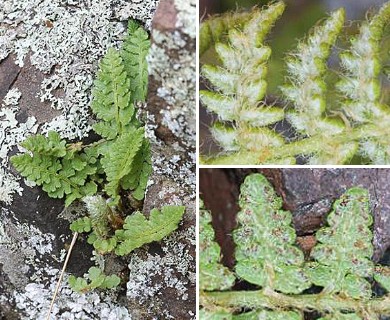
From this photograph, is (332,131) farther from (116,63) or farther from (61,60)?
(61,60)

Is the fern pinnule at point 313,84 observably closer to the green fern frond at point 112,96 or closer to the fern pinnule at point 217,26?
the fern pinnule at point 217,26

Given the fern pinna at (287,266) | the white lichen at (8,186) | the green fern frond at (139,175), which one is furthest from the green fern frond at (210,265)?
the white lichen at (8,186)

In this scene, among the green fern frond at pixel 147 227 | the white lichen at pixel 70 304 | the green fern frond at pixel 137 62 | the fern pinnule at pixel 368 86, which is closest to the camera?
the fern pinnule at pixel 368 86

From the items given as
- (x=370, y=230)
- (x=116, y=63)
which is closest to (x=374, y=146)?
(x=370, y=230)

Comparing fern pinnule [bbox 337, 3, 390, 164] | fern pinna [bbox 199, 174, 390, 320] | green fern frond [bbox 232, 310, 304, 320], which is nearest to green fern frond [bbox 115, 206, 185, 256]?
fern pinna [bbox 199, 174, 390, 320]

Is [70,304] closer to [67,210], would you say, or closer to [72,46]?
[67,210]

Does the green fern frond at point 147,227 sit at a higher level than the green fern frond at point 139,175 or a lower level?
lower

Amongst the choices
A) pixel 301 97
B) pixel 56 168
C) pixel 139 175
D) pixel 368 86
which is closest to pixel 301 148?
pixel 301 97
